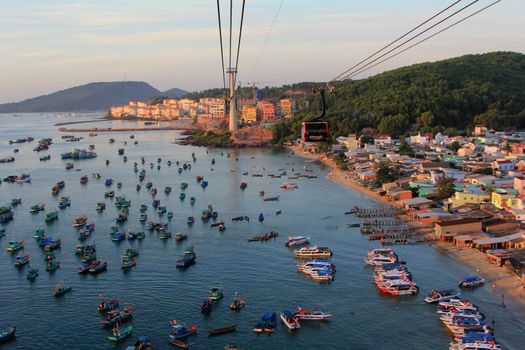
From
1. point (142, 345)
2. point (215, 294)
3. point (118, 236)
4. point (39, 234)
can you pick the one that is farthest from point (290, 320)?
point (39, 234)

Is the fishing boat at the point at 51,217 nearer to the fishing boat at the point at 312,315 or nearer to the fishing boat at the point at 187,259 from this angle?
the fishing boat at the point at 187,259

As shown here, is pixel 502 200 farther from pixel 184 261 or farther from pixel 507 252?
pixel 184 261

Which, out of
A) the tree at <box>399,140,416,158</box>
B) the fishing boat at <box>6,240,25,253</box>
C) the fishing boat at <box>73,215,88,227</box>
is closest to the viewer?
the fishing boat at <box>6,240,25,253</box>

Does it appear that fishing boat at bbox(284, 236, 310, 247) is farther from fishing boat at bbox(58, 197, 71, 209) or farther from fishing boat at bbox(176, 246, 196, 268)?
fishing boat at bbox(58, 197, 71, 209)

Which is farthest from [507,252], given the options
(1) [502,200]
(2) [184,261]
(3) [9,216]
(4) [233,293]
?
(3) [9,216]

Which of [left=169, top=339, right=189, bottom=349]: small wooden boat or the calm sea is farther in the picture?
the calm sea

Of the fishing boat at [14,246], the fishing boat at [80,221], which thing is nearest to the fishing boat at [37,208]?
the fishing boat at [80,221]

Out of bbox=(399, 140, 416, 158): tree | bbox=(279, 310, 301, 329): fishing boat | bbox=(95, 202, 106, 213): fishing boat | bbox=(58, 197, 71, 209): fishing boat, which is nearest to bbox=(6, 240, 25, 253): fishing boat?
bbox=(95, 202, 106, 213): fishing boat
